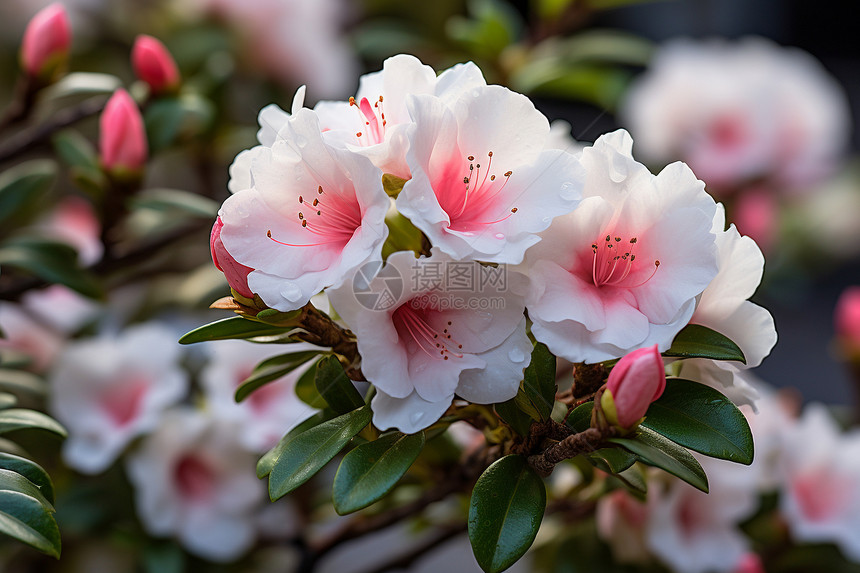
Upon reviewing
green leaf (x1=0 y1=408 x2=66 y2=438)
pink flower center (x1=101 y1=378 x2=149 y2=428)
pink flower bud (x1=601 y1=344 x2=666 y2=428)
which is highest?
pink flower bud (x1=601 y1=344 x2=666 y2=428)

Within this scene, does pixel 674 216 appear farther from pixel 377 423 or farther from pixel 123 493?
pixel 123 493

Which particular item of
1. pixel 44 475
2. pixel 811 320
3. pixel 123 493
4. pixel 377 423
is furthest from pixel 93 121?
pixel 811 320

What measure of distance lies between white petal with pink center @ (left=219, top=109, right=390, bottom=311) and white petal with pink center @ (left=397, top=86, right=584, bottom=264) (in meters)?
0.04

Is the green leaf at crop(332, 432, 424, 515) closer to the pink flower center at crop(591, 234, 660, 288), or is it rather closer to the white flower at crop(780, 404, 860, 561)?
the pink flower center at crop(591, 234, 660, 288)

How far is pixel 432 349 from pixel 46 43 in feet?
2.24

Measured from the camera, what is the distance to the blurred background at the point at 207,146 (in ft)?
3.19

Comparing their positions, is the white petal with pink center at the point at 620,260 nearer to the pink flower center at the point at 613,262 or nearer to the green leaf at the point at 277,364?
the pink flower center at the point at 613,262

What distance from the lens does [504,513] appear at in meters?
0.59

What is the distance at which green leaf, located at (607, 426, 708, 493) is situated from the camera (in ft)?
1.78

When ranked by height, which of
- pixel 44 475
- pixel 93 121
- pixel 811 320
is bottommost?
pixel 811 320

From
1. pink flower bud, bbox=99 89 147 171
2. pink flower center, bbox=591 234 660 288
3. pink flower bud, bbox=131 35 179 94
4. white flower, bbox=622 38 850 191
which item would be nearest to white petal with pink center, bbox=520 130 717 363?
pink flower center, bbox=591 234 660 288

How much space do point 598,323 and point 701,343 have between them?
9 centimetres

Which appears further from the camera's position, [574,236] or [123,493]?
[123,493]

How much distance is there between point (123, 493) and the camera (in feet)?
3.37
